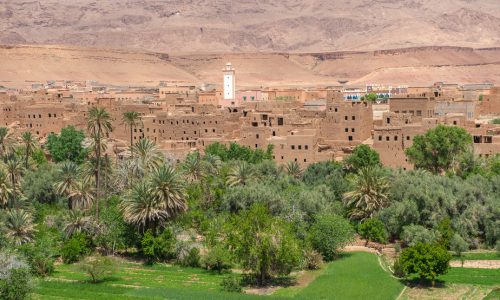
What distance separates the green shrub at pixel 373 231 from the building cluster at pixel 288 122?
12212mm

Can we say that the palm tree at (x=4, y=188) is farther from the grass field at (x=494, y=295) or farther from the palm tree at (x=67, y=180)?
the grass field at (x=494, y=295)

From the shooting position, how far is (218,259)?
128ft

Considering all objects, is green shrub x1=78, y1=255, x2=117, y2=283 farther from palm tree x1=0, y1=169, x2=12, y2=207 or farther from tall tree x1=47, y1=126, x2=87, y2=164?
tall tree x1=47, y1=126, x2=87, y2=164

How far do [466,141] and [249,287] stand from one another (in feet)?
77.5

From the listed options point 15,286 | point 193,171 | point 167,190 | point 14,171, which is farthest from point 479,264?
point 14,171

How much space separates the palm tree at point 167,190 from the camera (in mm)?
40750

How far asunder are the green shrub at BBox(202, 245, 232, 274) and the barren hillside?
9752 centimetres

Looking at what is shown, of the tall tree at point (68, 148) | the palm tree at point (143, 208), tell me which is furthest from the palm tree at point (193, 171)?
the tall tree at point (68, 148)

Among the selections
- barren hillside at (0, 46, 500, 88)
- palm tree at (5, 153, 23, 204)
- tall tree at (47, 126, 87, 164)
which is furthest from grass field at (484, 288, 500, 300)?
barren hillside at (0, 46, 500, 88)

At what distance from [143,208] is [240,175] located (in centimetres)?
974

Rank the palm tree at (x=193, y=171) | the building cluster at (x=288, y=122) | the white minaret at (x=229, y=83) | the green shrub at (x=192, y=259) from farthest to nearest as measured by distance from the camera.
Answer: the white minaret at (x=229, y=83) < the building cluster at (x=288, y=122) < the palm tree at (x=193, y=171) < the green shrub at (x=192, y=259)

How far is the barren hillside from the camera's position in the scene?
14612 cm

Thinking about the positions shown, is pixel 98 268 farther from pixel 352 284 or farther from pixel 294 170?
pixel 294 170

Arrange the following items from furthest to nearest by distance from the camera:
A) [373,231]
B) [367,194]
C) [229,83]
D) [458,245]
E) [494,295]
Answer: [229,83]
[367,194]
[373,231]
[458,245]
[494,295]
